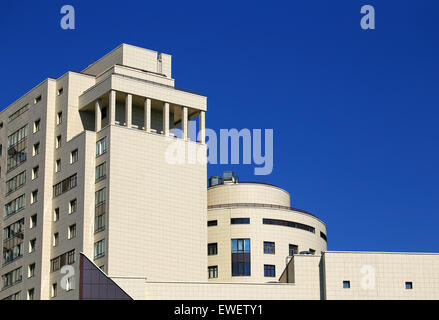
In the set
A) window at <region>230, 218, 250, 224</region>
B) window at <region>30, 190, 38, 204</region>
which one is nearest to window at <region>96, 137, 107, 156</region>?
window at <region>30, 190, 38, 204</region>

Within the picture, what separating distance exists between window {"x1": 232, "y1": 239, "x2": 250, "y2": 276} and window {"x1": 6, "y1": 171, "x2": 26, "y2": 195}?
2836cm

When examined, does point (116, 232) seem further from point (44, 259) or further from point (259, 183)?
point (259, 183)

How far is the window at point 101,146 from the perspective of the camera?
113938mm

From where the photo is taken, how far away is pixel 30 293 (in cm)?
11694

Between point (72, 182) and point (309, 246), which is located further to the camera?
point (309, 246)

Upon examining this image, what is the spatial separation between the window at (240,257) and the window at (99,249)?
80.5 feet

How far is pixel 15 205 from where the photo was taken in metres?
126

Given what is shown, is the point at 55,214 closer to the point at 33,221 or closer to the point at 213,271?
the point at 33,221

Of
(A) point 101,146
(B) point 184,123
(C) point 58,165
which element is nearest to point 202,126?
(B) point 184,123

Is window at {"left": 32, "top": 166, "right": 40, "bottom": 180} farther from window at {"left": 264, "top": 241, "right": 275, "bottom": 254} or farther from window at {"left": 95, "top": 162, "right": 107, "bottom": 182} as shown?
window at {"left": 264, "top": 241, "right": 275, "bottom": 254}

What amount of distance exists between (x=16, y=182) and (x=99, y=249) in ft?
72.8

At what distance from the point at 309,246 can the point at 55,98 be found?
3936cm

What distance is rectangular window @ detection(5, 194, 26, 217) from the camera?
407ft
